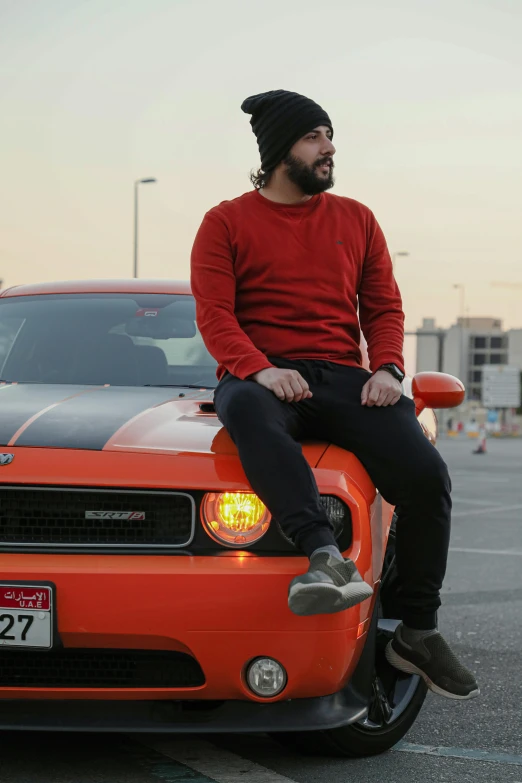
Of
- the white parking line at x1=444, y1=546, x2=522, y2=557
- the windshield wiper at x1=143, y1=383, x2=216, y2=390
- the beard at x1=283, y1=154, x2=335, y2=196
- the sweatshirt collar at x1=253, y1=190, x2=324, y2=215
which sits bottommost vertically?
the white parking line at x1=444, y1=546, x2=522, y2=557

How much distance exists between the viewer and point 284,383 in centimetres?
355

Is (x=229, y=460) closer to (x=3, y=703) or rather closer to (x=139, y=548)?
(x=139, y=548)

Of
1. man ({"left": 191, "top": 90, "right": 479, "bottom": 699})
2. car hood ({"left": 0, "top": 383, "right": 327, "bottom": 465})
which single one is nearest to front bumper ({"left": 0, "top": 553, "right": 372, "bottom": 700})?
man ({"left": 191, "top": 90, "right": 479, "bottom": 699})

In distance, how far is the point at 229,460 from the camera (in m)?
3.35

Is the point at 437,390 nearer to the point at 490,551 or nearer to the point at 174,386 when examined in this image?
the point at 174,386

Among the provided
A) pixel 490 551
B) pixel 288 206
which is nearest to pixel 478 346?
pixel 490 551

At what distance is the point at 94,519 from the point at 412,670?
109 centimetres

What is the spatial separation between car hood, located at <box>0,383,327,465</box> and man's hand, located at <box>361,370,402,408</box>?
0.21 m

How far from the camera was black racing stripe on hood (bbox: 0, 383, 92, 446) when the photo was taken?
3.51m

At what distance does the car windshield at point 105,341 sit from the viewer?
14.9ft

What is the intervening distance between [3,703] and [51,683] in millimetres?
141

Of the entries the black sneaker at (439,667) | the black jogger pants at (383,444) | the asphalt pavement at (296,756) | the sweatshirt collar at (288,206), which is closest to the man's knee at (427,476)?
the black jogger pants at (383,444)

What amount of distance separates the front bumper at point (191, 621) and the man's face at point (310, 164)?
1332 millimetres

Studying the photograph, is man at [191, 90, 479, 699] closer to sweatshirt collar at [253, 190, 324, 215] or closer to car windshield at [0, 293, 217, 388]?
sweatshirt collar at [253, 190, 324, 215]
